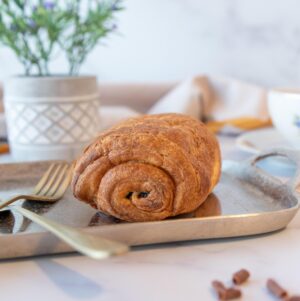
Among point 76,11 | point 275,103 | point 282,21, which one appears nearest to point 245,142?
point 275,103

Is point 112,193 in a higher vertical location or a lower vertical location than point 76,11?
lower

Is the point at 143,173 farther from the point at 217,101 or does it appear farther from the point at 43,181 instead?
the point at 217,101

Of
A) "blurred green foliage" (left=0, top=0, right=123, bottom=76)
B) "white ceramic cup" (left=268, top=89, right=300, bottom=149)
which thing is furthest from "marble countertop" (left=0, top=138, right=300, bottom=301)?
"blurred green foliage" (left=0, top=0, right=123, bottom=76)

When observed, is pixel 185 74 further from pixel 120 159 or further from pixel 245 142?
pixel 120 159

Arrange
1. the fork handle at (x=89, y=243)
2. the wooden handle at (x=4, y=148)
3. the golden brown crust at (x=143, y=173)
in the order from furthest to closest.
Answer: the wooden handle at (x=4, y=148), the golden brown crust at (x=143, y=173), the fork handle at (x=89, y=243)

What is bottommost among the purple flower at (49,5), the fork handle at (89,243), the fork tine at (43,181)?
the fork tine at (43,181)

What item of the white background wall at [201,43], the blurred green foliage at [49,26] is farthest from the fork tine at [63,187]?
the white background wall at [201,43]

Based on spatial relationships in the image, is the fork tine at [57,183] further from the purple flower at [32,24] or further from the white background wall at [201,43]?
the white background wall at [201,43]
